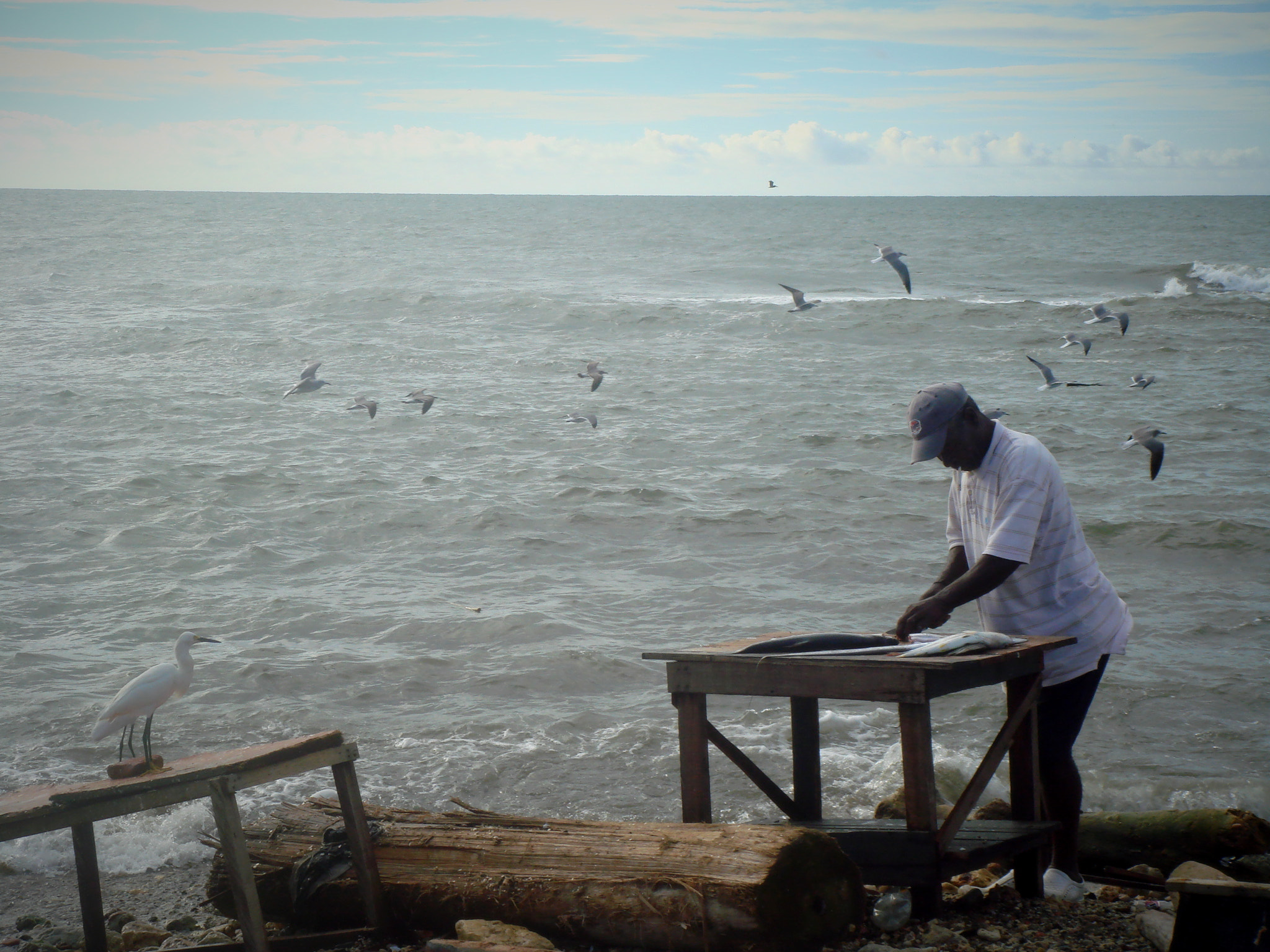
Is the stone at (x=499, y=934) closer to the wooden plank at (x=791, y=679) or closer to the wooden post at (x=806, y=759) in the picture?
the wooden plank at (x=791, y=679)

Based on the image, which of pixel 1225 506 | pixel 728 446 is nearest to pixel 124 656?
pixel 728 446

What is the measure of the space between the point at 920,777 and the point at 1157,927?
2.85ft

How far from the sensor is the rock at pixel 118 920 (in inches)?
182

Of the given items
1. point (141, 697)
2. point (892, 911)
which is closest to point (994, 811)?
point (892, 911)

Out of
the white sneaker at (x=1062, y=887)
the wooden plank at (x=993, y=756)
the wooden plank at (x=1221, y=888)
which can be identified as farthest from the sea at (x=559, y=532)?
the wooden plank at (x=1221, y=888)

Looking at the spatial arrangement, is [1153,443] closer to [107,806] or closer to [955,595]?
[955,595]

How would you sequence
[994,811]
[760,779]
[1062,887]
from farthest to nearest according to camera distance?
[994,811]
[760,779]
[1062,887]

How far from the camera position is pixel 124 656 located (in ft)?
27.1

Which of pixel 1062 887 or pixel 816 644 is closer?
pixel 816 644

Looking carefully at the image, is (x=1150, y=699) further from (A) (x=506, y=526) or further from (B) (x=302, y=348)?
(B) (x=302, y=348)

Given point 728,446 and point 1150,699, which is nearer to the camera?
point 1150,699

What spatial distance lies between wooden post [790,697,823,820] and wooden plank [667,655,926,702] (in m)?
0.64

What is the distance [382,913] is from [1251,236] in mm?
76123

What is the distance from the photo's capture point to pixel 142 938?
4363mm
